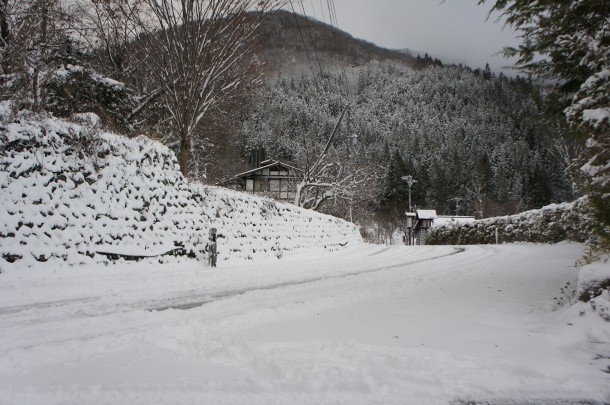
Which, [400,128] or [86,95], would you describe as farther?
[400,128]

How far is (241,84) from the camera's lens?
579 inches

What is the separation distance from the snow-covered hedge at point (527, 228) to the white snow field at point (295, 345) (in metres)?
12.3

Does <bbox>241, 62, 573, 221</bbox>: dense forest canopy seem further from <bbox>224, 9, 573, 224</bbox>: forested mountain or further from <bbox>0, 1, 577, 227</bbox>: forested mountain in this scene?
<bbox>0, 1, 577, 227</bbox>: forested mountain

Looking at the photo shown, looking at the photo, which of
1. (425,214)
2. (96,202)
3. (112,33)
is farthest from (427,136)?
(96,202)

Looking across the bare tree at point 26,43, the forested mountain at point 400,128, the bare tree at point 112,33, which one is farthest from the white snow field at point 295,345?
the bare tree at point 112,33

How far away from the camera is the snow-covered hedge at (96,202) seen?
21.6 feet

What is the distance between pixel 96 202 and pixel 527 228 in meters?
20.3

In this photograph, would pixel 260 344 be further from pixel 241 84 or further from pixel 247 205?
pixel 241 84

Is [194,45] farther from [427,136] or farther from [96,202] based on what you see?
[427,136]

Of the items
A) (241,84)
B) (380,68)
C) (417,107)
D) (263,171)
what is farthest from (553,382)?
(380,68)

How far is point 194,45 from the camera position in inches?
433

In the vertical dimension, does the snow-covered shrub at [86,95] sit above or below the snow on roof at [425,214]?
above

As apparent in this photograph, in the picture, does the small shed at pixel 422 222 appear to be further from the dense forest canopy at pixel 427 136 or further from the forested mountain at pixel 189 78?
the forested mountain at pixel 189 78

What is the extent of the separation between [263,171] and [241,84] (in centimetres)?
2924
